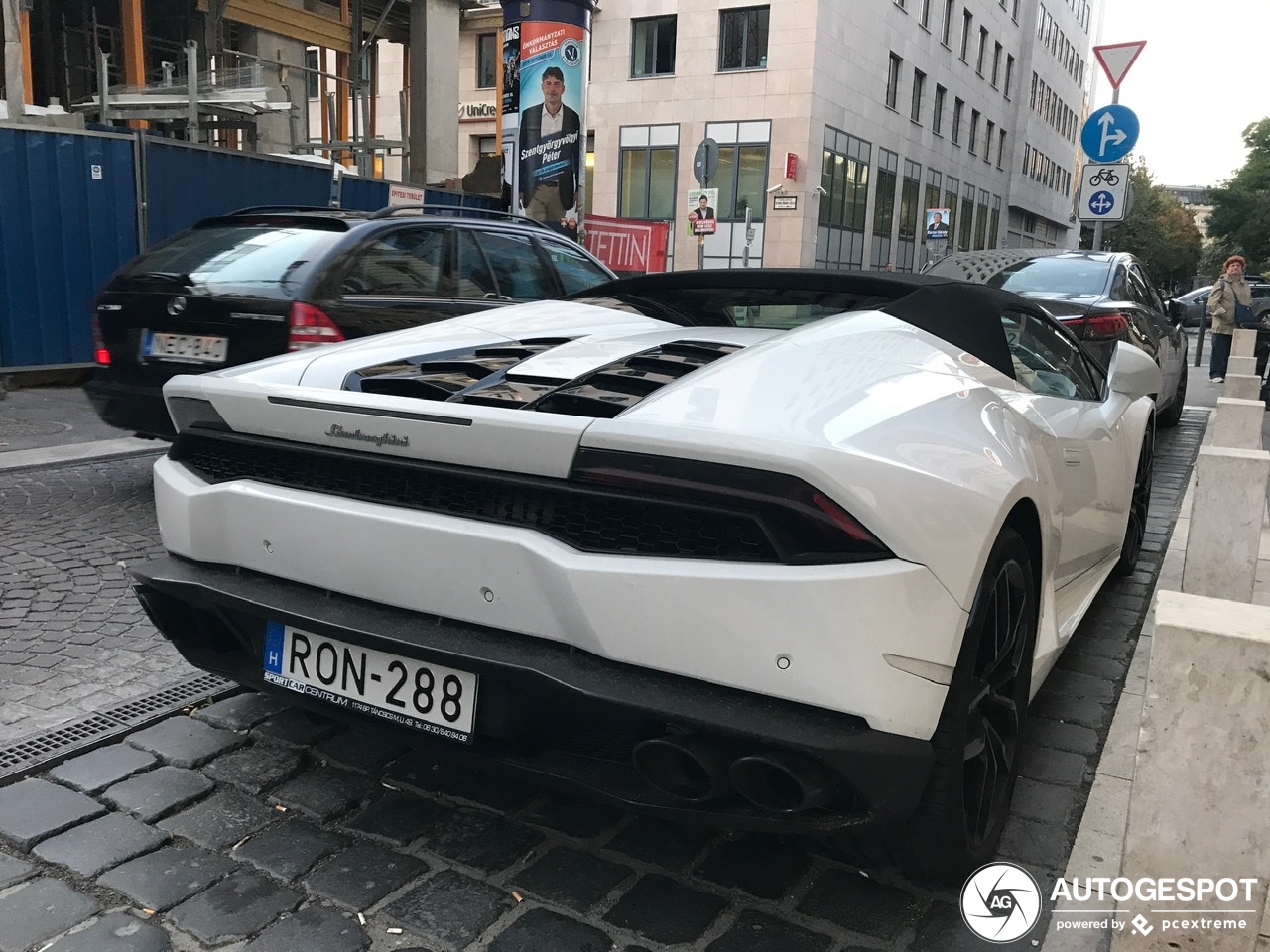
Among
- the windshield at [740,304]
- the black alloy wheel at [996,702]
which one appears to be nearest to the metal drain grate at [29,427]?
the windshield at [740,304]

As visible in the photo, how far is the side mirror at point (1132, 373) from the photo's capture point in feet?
13.0

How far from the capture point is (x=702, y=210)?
1962cm

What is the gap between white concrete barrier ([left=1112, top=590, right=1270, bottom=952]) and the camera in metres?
1.87

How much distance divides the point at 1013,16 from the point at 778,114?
26.7 metres

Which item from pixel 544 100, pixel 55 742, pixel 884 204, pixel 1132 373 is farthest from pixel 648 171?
pixel 55 742

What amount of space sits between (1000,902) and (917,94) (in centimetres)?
4225

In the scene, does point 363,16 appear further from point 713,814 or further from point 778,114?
point 713,814

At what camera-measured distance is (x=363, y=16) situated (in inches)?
889

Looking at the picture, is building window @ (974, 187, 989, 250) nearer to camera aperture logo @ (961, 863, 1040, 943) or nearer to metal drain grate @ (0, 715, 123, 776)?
camera aperture logo @ (961, 863, 1040, 943)

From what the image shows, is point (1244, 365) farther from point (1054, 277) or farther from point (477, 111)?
point (477, 111)

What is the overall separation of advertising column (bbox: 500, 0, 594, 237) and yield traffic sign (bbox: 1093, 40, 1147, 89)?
18.9 feet

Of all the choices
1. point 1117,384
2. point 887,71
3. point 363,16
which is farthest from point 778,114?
point 1117,384

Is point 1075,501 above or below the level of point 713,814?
above

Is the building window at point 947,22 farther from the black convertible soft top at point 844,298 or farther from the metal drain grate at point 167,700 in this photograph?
the metal drain grate at point 167,700
